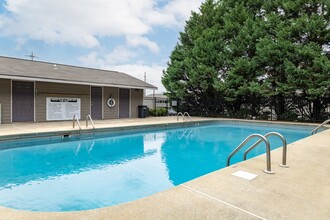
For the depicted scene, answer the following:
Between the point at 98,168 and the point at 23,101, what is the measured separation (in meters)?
7.11

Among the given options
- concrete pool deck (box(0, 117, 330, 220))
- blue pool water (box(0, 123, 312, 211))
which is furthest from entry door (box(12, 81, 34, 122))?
concrete pool deck (box(0, 117, 330, 220))

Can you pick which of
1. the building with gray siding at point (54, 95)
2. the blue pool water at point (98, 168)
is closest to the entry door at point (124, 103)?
the building with gray siding at point (54, 95)

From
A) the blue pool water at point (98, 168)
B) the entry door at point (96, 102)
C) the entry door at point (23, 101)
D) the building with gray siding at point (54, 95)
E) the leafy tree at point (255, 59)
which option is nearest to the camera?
the blue pool water at point (98, 168)

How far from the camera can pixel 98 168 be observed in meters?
4.95

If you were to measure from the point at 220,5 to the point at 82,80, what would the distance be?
10311mm

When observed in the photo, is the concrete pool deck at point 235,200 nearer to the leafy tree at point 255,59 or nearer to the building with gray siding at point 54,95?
the building with gray siding at point 54,95

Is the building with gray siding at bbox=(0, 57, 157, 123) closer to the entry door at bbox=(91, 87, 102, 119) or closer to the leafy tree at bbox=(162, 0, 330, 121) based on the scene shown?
the entry door at bbox=(91, 87, 102, 119)

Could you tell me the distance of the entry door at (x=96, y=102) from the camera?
40.5 feet

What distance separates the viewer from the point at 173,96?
1700cm

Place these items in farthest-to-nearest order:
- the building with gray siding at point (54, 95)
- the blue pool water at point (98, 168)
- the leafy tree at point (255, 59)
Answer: the leafy tree at point (255, 59) < the building with gray siding at point (54, 95) < the blue pool water at point (98, 168)

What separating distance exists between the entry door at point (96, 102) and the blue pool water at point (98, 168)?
4304 millimetres

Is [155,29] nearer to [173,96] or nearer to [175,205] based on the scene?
[173,96]

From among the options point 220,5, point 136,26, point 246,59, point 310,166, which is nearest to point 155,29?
point 136,26

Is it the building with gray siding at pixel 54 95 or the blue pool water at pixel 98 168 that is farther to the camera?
the building with gray siding at pixel 54 95
